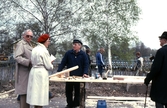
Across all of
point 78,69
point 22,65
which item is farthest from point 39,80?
point 78,69

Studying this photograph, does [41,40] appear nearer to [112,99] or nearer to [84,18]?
[112,99]

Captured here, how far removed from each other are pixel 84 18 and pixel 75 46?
7570 mm

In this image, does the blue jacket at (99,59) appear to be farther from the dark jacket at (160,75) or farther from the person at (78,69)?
the dark jacket at (160,75)

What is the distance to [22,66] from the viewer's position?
4602 millimetres

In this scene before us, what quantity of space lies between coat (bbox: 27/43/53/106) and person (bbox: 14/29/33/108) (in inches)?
11.4

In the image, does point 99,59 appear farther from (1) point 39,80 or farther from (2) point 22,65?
(1) point 39,80

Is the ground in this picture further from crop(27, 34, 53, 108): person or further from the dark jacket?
the dark jacket

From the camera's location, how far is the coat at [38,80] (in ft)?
13.6

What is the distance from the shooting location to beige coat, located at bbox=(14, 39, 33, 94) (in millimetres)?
4461

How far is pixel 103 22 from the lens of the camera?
59.7 ft

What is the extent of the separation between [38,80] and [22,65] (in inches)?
24.5

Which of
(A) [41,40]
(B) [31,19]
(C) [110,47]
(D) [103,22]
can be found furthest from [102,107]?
(C) [110,47]

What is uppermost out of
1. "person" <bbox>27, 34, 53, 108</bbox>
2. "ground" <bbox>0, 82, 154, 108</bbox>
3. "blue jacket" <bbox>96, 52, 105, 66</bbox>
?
"blue jacket" <bbox>96, 52, 105, 66</bbox>

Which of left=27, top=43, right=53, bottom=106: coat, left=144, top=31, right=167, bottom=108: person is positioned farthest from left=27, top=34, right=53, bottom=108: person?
left=144, top=31, right=167, bottom=108: person
